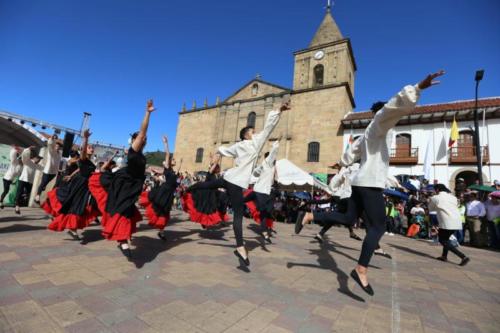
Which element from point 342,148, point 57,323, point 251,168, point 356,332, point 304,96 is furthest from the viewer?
point 304,96

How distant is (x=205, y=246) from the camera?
4.53m

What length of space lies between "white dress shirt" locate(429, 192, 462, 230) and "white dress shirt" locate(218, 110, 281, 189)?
436 centimetres

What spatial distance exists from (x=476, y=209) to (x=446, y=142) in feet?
42.4

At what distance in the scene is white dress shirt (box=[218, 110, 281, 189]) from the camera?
11.6 ft

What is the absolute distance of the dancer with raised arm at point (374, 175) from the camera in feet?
7.91

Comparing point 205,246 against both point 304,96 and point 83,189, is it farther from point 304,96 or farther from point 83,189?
point 304,96

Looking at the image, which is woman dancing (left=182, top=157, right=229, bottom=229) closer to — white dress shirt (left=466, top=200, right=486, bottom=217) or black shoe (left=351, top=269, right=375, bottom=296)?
black shoe (left=351, top=269, right=375, bottom=296)

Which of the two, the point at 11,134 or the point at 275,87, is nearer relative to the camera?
the point at 11,134

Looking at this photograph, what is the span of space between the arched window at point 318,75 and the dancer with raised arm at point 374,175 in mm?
26928

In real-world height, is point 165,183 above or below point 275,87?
below

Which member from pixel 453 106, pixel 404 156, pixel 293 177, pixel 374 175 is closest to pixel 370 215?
pixel 374 175

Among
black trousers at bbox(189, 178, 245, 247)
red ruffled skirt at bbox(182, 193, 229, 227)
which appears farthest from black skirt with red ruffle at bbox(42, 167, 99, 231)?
black trousers at bbox(189, 178, 245, 247)

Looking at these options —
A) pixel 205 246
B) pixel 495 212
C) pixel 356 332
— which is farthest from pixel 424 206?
pixel 356 332

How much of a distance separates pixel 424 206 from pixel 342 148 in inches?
458
